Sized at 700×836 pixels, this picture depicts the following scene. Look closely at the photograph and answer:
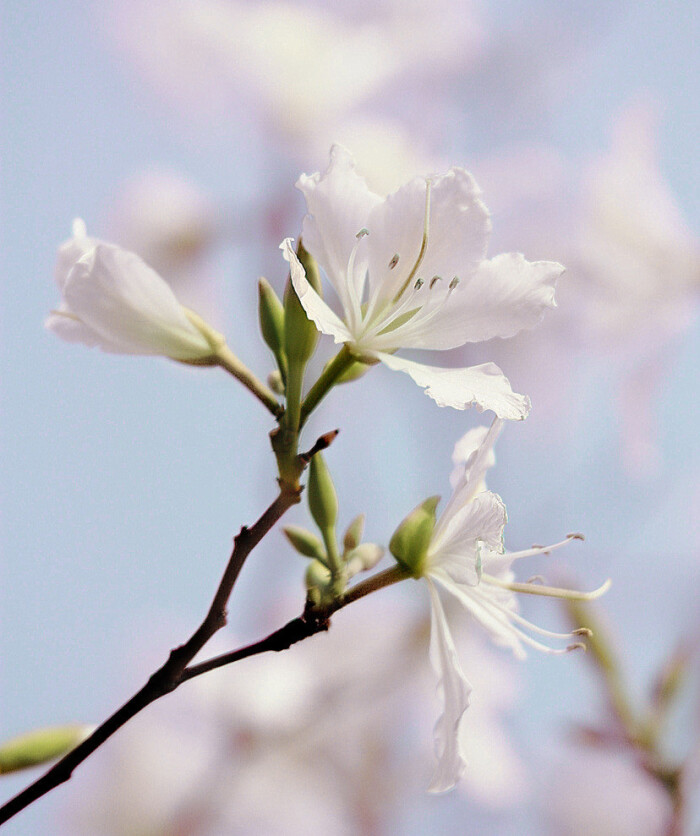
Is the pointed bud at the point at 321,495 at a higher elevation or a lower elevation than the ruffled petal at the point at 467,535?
higher

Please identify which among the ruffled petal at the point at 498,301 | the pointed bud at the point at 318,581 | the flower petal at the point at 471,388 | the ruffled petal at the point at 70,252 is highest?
the ruffled petal at the point at 70,252

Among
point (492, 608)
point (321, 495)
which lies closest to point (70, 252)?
point (321, 495)

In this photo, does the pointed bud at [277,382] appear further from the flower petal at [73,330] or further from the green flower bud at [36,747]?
the green flower bud at [36,747]

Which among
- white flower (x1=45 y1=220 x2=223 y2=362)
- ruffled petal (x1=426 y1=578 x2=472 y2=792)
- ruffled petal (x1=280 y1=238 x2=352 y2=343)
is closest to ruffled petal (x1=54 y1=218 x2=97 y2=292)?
white flower (x1=45 y1=220 x2=223 y2=362)

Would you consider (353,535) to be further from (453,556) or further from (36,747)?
(36,747)

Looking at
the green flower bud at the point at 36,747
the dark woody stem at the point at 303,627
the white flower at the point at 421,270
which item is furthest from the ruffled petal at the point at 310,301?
the green flower bud at the point at 36,747

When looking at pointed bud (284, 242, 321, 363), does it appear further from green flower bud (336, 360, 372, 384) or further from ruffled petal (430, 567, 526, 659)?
ruffled petal (430, 567, 526, 659)

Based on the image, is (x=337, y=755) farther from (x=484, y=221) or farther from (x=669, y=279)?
(x=484, y=221)
